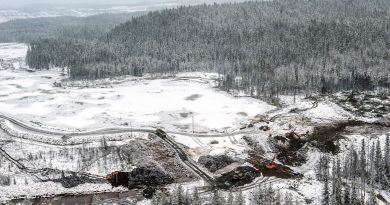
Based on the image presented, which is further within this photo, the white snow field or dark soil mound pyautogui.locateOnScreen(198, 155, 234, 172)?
the white snow field

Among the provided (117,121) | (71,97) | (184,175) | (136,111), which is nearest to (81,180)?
(184,175)

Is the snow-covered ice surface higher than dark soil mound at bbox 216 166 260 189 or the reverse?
the reverse

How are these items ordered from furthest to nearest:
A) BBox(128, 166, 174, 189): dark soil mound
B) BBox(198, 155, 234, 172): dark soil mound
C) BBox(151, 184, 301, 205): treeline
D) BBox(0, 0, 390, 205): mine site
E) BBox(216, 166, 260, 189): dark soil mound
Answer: BBox(198, 155, 234, 172): dark soil mound
BBox(128, 166, 174, 189): dark soil mound
BBox(216, 166, 260, 189): dark soil mound
BBox(0, 0, 390, 205): mine site
BBox(151, 184, 301, 205): treeline

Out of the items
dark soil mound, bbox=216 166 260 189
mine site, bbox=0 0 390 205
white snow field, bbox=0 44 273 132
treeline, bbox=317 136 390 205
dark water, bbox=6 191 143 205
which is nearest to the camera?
treeline, bbox=317 136 390 205

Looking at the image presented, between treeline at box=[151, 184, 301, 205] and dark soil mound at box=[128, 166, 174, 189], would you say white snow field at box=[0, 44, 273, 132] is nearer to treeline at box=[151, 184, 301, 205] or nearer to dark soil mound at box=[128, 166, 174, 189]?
dark soil mound at box=[128, 166, 174, 189]

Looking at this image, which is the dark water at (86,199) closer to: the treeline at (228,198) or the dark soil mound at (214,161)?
the treeline at (228,198)

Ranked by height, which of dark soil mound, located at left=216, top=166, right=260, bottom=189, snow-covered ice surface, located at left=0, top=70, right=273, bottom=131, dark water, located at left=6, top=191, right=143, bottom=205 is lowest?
snow-covered ice surface, located at left=0, top=70, right=273, bottom=131

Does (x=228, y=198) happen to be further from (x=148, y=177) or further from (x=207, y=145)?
(x=207, y=145)

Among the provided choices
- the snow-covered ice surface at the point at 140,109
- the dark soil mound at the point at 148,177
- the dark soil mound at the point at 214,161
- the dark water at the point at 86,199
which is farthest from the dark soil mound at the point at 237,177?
the snow-covered ice surface at the point at 140,109

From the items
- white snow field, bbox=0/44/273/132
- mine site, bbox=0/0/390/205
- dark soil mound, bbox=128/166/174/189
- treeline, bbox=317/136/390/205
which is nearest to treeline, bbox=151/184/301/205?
mine site, bbox=0/0/390/205

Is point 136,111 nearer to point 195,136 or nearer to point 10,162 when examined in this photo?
point 195,136
